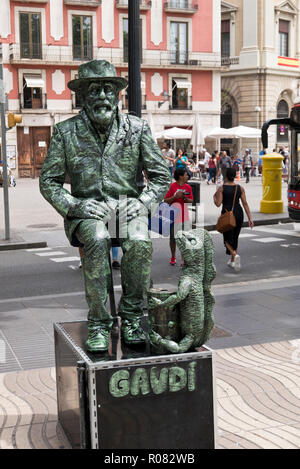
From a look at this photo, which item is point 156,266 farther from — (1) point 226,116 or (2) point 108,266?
(1) point 226,116

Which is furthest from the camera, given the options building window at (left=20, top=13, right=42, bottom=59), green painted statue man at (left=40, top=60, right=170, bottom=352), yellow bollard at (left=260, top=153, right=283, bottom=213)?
building window at (left=20, top=13, right=42, bottom=59)

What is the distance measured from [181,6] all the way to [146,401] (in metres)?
39.1

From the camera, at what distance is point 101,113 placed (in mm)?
3965

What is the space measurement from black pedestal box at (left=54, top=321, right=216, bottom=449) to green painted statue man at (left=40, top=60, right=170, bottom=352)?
0.43 m

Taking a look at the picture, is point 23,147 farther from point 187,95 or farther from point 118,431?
point 118,431

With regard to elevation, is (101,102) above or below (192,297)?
above

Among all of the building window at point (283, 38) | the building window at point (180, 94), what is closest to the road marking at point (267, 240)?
the building window at point (180, 94)

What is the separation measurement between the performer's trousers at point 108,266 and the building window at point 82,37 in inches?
1384

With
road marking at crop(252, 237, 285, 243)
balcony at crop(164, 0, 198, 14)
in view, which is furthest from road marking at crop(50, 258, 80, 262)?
balcony at crop(164, 0, 198, 14)

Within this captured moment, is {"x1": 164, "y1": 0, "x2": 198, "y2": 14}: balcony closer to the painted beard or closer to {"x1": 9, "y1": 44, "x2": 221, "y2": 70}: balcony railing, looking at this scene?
{"x1": 9, "y1": 44, "x2": 221, "y2": 70}: balcony railing

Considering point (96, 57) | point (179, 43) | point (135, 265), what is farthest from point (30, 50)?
point (135, 265)

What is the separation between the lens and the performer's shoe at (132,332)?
3.80 m

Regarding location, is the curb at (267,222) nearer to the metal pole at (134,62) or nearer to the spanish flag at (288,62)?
the metal pole at (134,62)

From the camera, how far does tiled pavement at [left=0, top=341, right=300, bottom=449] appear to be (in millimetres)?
3895
